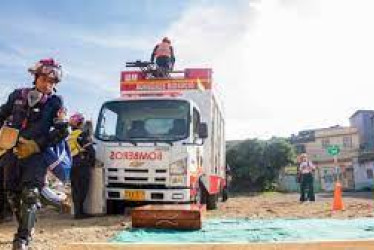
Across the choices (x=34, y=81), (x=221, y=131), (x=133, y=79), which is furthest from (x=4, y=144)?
(x=221, y=131)

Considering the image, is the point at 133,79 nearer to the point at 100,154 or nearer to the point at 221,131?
the point at 100,154

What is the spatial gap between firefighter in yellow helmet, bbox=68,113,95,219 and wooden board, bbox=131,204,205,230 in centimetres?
272

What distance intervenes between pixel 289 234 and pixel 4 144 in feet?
13.0

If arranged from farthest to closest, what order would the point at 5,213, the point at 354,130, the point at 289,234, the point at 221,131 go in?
1. the point at 354,130
2. the point at 221,131
3. the point at 5,213
4. the point at 289,234

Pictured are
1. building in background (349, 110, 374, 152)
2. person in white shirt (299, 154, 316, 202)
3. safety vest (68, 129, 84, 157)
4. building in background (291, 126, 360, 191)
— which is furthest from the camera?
building in background (349, 110, 374, 152)

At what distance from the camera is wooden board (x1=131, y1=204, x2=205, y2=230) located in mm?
8766

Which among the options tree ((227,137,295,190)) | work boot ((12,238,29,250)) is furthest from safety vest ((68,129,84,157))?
tree ((227,137,295,190))

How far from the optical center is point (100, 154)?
11758 millimetres

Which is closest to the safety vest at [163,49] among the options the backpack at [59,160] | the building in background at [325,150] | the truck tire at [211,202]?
the truck tire at [211,202]

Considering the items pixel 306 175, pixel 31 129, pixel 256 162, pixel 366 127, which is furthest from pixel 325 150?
pixel 31 129

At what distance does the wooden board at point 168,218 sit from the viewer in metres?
8.77

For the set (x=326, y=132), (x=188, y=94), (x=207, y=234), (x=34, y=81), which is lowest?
(x=207, y=234)

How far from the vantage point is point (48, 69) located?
5895mm

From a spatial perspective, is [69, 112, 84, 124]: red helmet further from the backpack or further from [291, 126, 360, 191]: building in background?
[291, 126, 360, 191]: building in background
